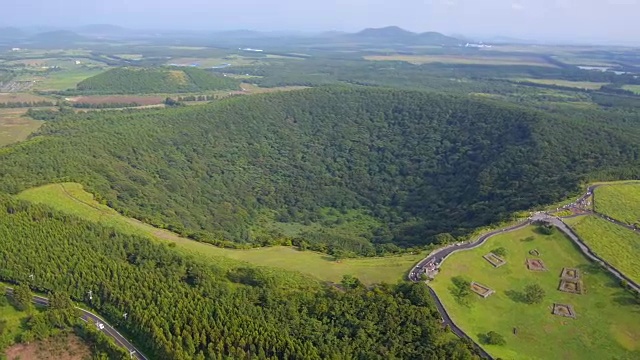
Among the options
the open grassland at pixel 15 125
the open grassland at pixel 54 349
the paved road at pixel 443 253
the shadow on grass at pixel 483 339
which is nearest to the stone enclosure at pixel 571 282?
the paved road at pixel 443 253

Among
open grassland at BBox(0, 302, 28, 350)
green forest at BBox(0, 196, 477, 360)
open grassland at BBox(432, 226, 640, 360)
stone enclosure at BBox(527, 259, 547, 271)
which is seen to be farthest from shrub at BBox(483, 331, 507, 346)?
open grassland at BBox(0, 302, 28, 350)

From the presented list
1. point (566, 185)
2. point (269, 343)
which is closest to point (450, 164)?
point (566, 185)

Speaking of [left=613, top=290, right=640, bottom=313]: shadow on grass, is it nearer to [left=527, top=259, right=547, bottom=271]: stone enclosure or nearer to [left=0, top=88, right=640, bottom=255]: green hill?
[left=527, top=259, right=547, bottom=271]: stone enclosure

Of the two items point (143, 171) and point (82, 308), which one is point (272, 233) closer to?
point (143, 171)

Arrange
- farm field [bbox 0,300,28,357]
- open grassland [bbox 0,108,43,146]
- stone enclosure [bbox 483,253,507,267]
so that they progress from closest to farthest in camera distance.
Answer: farm field [bbox 0,300,28,357], stone enclosure [bbox 483,253,507,267], open grassland [bbox 0,108,43,146]

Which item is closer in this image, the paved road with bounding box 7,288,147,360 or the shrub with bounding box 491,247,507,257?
the paved road with bounding box 7,288,147,360

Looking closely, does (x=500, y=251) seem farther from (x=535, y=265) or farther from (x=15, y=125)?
(x=15, y=125)

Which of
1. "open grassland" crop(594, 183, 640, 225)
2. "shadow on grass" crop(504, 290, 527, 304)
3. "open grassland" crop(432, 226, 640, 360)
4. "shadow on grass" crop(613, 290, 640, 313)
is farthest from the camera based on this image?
"open grassland" crop(594, 183, 640, 225)
